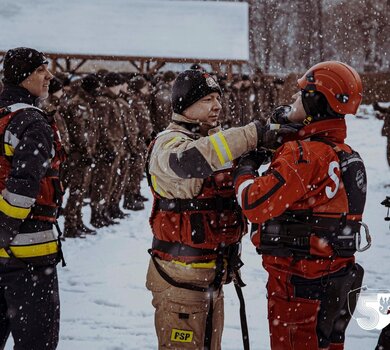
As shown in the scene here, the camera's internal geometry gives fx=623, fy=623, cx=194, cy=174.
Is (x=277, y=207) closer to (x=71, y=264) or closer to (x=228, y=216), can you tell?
(x=228, y=216)

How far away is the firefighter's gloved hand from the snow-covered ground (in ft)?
5.84

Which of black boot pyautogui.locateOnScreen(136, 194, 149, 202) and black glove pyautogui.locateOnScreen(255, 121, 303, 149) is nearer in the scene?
black glove pyautogui.locateOnScreen(255, 121, 303, 149)

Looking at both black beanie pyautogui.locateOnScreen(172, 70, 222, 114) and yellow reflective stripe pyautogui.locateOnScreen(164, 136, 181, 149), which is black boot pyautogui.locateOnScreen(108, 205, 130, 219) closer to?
black beanie pyautogui.locateOnScreen(172, 70, 222, 114)

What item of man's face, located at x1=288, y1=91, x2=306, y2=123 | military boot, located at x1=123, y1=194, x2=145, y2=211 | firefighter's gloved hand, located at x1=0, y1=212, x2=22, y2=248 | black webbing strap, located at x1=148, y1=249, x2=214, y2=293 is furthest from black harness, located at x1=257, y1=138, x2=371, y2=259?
military boot, located at x1=123, y1=194, x2=145, y2=211

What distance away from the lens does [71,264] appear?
671 centimetres

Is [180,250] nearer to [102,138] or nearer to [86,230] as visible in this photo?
[86,230]

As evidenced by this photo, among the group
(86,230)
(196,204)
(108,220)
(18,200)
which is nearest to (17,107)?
(18,200)

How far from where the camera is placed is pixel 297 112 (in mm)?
2961

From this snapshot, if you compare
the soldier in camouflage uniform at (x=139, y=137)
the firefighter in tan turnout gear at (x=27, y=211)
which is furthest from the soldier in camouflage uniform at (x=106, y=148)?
the firefighter in tan turnout gear at (x=27, y=211)

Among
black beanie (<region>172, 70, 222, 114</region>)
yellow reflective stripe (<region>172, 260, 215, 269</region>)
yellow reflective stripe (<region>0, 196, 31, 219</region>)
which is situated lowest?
yellow reflective stripe (<region>172, 260, 215, 269</region>)

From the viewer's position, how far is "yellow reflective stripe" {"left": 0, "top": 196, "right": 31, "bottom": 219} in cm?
293

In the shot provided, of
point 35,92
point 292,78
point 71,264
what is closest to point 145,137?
point 71,264

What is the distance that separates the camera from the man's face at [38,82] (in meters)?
3.16

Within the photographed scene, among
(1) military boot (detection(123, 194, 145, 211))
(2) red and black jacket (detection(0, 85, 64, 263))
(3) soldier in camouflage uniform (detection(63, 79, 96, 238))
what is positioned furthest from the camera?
(1) military boot (detection(123, 194, 145, 211))
